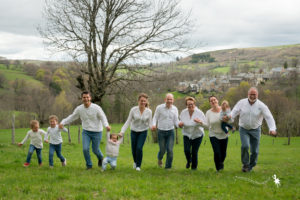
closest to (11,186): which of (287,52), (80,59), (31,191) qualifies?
(31,191)

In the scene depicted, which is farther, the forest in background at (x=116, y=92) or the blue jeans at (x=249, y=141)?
the forest in background at (x=116, y=92)

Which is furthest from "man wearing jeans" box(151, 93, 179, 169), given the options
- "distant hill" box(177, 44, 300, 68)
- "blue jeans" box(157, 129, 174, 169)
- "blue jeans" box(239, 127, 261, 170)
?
"distant hill" box(177, 44, 300, 68)

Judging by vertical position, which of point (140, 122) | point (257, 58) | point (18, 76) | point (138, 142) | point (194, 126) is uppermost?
point (257, 58)

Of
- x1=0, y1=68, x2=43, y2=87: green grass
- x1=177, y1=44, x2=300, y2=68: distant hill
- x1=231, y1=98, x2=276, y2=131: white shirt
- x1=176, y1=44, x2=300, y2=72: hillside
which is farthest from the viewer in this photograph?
x1=177, y1=44, x2=300, y2=68: distant hill

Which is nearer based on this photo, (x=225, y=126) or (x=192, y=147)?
(x=225, y=126)

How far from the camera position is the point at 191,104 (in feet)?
26.7

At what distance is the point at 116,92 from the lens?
60.4 feet

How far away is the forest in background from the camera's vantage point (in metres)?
18.2

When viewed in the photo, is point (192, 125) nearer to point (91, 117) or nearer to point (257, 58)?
point (91, 117)

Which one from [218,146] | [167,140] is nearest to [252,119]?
[218,146]

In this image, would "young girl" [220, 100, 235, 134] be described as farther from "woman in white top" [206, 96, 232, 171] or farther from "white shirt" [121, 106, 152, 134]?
"white shirt" [121, 106, 152, 134]

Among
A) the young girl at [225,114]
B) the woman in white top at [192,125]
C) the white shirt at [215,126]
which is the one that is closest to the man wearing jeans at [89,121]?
the woman in white top at [192,125]

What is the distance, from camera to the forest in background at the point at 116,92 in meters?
18.2

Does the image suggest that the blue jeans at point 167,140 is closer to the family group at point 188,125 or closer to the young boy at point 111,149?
the family group at point 188,125
